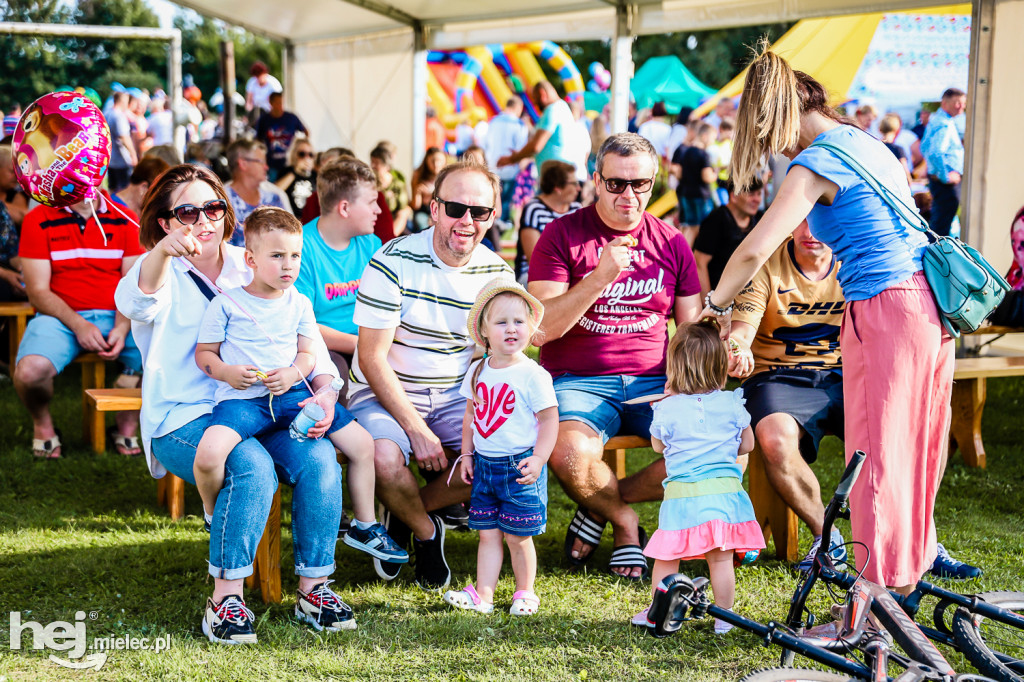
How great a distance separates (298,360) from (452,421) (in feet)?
2.32

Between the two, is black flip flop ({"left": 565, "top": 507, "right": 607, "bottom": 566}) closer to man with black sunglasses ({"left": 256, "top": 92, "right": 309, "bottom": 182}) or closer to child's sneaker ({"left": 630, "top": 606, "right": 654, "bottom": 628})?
child's sneaker ({"left": 630, "top": 606, "right": 654, "bottom": 628})

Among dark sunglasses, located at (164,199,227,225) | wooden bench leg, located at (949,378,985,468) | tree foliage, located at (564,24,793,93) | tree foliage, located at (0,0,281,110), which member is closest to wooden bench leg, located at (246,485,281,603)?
dark sunglasses, located at (164,199,227,225)

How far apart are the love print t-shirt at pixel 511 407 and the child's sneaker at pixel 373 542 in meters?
0.50

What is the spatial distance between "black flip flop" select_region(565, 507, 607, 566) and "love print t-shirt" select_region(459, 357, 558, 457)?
2.21 ft

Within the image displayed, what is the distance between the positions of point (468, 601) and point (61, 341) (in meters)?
2.98

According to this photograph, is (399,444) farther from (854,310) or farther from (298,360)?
(854,310)

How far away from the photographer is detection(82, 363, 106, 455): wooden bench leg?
17.4 feet

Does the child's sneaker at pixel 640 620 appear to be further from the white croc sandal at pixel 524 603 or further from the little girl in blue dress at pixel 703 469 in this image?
the white croc sandal at pixel 524 603

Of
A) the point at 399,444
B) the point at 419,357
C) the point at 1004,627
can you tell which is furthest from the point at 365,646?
the point at 1004,627

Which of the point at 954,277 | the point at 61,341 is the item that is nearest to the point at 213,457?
the point at 954,277

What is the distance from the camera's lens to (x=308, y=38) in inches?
425

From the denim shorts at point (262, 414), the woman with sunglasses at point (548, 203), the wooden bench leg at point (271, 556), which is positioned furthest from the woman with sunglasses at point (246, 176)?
the wooden bench leg at point (271, 556)

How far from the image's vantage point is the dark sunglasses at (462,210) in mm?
3629

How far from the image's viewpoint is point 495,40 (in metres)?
9.07
